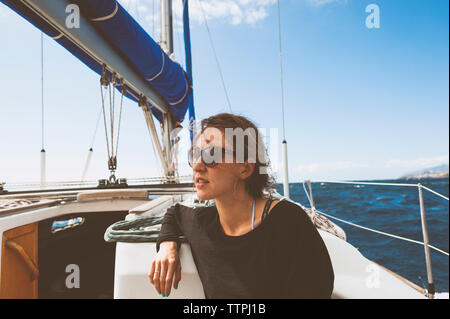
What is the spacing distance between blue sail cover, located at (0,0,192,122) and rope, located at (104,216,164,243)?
1.78 m

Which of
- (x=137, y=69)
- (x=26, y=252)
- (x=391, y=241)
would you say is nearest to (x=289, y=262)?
(x=26, y=252)

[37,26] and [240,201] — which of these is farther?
[37,26]

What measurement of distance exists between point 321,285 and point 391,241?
9.30m

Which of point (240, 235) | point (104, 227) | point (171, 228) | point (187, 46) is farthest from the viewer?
point (187, 46)

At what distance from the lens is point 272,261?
31.8 inches

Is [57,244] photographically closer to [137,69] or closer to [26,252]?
[26,252]

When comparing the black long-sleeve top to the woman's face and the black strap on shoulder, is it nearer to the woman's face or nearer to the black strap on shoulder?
the black strap on shoulder

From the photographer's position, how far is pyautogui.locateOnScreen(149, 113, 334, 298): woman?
30.4 inches

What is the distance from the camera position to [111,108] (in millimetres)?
3084

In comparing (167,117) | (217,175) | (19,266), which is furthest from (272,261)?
(167,117)

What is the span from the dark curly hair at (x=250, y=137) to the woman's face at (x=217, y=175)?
0.04 meters

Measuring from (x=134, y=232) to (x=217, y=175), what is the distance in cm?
56

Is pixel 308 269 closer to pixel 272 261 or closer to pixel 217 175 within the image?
pixel 272 261
